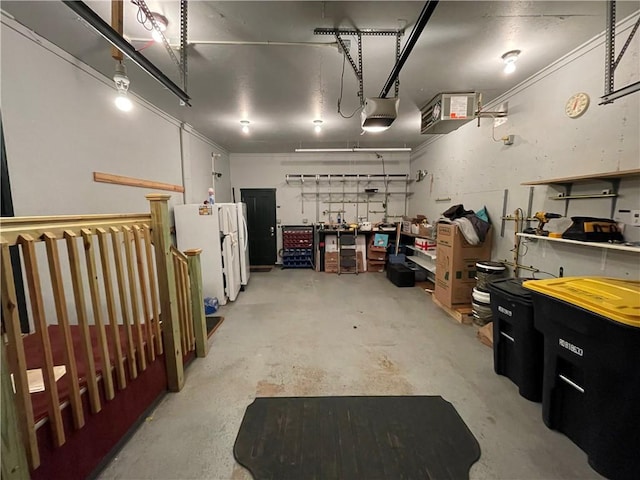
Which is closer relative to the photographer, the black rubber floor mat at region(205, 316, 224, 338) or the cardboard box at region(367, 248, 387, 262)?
the black rubber floor mat at region(205, 316, 224, 338)

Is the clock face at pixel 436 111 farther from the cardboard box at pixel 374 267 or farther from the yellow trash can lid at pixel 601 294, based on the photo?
the cardboard box at pixel 374 267

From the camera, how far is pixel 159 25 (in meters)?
1.94

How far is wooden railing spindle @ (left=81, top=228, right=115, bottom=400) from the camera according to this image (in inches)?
53.0

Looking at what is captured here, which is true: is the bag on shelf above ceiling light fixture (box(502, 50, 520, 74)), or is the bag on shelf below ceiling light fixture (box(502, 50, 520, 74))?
below

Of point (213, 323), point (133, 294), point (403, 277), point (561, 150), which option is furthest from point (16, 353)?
point (403, 277)

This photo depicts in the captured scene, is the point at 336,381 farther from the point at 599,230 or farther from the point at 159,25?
the point at 159,25

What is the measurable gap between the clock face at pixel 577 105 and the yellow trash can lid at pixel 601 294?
5.36 feet

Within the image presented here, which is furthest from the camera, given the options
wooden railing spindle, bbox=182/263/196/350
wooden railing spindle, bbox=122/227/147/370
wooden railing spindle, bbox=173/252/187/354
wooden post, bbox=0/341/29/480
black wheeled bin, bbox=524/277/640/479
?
wooden railing spindle, bbox=182/263/196/350

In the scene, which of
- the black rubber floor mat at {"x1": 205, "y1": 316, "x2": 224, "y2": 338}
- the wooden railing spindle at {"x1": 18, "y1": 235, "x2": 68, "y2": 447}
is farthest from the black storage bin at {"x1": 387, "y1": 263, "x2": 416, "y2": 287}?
the wooden railing spindle at {"x1": 18, "y1": 235, "x2": 68, "y2": 447}

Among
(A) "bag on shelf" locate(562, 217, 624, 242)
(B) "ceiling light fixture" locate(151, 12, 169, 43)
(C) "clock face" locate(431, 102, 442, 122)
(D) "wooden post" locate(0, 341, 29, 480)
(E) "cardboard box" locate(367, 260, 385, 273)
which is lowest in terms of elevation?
(E) "cardboard box" locate(367, 260, 385, 273)

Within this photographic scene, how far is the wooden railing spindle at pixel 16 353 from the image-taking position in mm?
971

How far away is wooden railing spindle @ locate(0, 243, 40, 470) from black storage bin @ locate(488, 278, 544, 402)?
2.91 metres

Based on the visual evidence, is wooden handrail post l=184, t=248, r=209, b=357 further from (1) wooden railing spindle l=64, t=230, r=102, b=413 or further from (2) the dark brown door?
(2) the dark brown door

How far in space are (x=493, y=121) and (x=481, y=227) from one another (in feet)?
4.83
